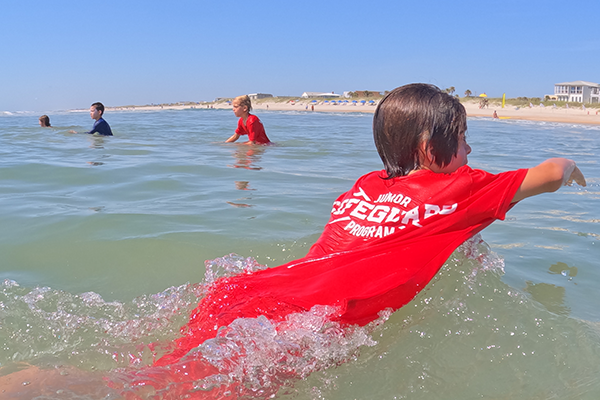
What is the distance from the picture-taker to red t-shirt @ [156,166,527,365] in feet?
6.71

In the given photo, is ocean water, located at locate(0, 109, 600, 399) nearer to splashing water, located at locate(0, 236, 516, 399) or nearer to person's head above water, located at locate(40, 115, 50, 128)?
splashing water, located at locate(0, 236, 516, 399)

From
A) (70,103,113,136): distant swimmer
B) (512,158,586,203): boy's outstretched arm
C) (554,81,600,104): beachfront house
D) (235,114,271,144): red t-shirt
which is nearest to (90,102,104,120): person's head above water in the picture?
(70,103,113,136): distant swimmer

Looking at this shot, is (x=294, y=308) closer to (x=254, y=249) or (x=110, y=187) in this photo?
(x=254, y=249)

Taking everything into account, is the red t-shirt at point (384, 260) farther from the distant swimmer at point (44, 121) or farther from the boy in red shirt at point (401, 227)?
the distant swimmer at point (44, 121)

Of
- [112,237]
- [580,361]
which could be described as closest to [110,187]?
[112,237]

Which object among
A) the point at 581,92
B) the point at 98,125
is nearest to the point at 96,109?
the point at 98,125

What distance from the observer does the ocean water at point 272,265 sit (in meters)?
2.05

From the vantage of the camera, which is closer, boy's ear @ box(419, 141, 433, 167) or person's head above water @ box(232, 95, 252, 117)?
boy's ear @ box(419, 141, 433, 167)

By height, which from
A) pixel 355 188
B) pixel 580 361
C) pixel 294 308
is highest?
pixel 355 188

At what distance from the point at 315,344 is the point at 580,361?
122 cm

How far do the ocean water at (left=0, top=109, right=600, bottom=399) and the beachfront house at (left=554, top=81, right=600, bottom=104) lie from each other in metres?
70.1

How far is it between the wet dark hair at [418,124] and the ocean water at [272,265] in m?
0.77

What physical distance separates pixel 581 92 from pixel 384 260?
76.0 meters

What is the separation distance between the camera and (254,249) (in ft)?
11.9
